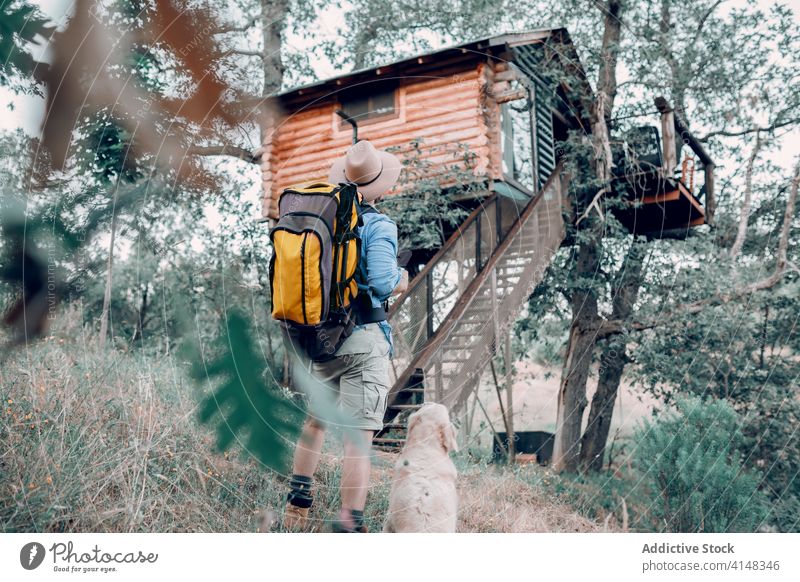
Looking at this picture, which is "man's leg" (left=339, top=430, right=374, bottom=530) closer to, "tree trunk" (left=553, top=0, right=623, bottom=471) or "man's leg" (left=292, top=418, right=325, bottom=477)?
"man's leg" (left=292, top=418, right=325, bottom=477)

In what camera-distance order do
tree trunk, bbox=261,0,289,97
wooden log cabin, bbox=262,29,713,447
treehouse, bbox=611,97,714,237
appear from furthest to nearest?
treehouse, bbox=611,97,714,237
wooden log cabin, bbox=262,29,713,447
tree trunk, bbox=261,0,289,97

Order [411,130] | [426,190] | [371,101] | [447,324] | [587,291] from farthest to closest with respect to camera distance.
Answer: [587,291], [371,101], [411,130], [426,190], [447,324]

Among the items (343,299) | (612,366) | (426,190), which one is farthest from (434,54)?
(343,299)

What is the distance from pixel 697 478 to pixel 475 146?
4239mm

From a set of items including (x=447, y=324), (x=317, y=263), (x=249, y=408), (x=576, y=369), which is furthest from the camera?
(x=576, y=369)

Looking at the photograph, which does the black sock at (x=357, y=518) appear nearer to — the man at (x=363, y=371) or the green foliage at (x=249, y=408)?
the man at (x=363, y=371)

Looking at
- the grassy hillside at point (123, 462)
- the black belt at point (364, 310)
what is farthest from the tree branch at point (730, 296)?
the black belt at point (364, 310)

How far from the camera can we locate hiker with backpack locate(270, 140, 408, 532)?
2.50 metres

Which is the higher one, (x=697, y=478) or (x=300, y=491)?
(x=300, y=491)

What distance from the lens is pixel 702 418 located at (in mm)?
5898

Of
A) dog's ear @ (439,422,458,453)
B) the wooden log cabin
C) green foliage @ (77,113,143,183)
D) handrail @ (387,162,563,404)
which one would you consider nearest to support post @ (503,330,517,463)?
the wooden log cabin

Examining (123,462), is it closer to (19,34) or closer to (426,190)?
(19,34)

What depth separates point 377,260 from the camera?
2654 millimetres
